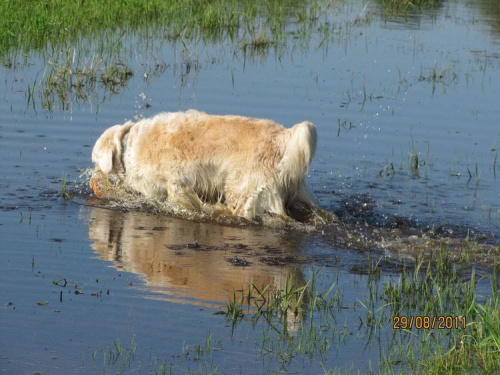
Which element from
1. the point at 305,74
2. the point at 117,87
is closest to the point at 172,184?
the point at 117,87

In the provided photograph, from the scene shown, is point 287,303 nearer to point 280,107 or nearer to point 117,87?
point 280,107

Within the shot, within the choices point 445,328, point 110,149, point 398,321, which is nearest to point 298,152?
point 110,149

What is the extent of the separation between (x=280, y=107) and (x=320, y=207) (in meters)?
3.41

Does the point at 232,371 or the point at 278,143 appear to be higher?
the point at 278,143

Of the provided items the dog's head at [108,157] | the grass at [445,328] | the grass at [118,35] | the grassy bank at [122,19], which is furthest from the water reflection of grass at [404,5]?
the grass at [445,328]

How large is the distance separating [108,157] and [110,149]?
0.08 metres

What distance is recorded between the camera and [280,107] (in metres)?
12.3

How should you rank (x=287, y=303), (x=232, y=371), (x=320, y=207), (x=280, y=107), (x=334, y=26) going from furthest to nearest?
(x=334, y=26) < (x=280, y=107) < (x=320, y=207) < (x=287, y=303) < (x=232, y=371)

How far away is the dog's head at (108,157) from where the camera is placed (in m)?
9.28

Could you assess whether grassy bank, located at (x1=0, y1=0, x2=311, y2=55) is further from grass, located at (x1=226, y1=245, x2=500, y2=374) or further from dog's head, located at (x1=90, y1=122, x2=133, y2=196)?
grass, located at (x1=226, y1=245, x2=500, y2=374)

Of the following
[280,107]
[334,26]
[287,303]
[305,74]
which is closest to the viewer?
[287,303]

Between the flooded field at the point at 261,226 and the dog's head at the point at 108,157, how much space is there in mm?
193

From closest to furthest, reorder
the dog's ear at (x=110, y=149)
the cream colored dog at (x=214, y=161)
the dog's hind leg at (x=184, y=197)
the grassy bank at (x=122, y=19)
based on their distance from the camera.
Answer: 1. the cream colored dog at (x=214, y=161)
2. the dog's hind leg at (x=184, y=197)
3. the dog's ear at (x=110, y=149)
4. the grassy bank at (x=122, y=19)
